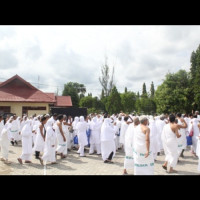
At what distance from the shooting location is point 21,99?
28016 mm

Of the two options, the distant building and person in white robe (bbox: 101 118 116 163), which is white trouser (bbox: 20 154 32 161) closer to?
person in white robe (bbox: 101 118 116 163)

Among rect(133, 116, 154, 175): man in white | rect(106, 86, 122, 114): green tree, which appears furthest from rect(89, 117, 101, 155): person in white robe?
rect(106, 86, 122, 114): green tree

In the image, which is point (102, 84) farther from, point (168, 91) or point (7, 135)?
point (7, 135)

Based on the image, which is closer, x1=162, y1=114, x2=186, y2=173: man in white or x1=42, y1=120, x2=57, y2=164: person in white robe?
x1=162, y1=114, x2=186, y2=173: man in white

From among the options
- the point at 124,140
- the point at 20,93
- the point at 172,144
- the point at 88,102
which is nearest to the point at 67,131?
the point at 124,140

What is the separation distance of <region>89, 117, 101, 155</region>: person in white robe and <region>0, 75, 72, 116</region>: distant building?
1766 centimetres

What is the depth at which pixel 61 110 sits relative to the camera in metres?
21.2

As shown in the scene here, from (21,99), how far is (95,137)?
19.3m

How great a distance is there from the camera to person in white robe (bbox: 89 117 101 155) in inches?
449

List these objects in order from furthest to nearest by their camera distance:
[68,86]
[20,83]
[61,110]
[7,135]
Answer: [68,86] → [20,83] → [61,110] → [7,135]

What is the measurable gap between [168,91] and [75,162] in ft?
103

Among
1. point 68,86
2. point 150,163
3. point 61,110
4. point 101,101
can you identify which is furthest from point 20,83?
point 68,86

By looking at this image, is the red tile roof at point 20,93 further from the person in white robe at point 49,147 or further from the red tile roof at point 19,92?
the person in white robe at point 49,147

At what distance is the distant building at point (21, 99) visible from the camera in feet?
91.1
